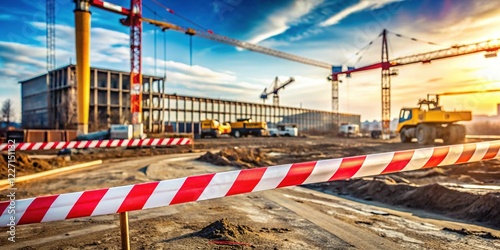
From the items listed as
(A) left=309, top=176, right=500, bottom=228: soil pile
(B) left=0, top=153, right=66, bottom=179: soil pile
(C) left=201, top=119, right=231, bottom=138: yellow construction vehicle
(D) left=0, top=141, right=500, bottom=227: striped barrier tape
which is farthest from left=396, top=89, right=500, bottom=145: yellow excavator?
(C) left=201, top=119, right=231, bottom=138: yellow construction vehicle

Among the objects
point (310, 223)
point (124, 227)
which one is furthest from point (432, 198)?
point (124, 227)

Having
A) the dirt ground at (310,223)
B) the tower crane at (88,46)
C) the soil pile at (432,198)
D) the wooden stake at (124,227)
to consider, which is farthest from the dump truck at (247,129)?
the wooden stake at (124,227)

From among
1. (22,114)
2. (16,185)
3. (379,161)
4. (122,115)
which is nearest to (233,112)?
(122,115)

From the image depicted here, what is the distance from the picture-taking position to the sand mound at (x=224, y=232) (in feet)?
11.1

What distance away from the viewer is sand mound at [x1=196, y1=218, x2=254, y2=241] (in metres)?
3.39

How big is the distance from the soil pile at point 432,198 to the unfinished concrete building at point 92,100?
140ft

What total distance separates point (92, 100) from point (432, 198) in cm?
5154

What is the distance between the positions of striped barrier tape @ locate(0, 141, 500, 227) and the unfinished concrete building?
4427 centimetres

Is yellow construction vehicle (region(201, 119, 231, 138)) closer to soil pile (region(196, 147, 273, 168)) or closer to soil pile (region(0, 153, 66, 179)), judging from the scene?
soil pile (region(196, 147, 273, 168))

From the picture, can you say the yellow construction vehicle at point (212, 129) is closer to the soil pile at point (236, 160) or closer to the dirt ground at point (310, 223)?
the soil pile at point (236, 160)

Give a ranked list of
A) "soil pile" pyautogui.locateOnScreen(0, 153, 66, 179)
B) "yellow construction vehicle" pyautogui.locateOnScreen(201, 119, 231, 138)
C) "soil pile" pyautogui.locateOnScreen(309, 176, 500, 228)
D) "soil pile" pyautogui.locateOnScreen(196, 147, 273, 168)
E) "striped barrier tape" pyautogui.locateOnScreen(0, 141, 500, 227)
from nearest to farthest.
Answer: "striped barrier tape" pyautogui.locateOnScreen(0, 141, 500, 227) < "soil pile" pyautogui.locateOnScreen(309, 176, 500, 228) < "soil pile" pyautogui.locateOnScreen(0, 153, 66, 179) < "soil pile" pyautogui.locateOnScreen(196, 147, 273, 168) < "yellow construction vehicle" pyautogui.locateOnScreen(201, 119, 231, 138)

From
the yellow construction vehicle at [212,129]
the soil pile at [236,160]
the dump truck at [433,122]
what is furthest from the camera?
the yellow construction vehicle at [212,129]

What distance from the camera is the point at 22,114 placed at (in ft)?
182

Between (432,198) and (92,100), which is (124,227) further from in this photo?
(92,100)
